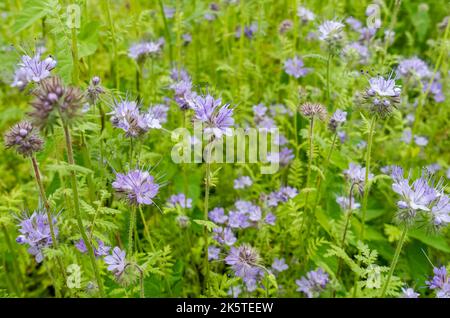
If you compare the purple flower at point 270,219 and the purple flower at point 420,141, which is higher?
the purple flower at point 420,141

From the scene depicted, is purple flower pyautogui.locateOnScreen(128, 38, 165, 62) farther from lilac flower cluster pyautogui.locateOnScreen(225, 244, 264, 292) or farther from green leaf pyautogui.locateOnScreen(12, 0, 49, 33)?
lilac flower cluster pyautogui.locateOnScreen(225, 244, 264, 292)

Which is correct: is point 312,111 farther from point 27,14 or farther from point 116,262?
point 27,14

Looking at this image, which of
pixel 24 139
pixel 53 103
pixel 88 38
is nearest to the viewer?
pixel 53 103

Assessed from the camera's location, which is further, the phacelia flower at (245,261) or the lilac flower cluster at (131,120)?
the phacelia flower at (245,261)

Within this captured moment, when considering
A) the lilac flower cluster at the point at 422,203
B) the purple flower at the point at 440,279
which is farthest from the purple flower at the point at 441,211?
the purple flower at the point at 440,279

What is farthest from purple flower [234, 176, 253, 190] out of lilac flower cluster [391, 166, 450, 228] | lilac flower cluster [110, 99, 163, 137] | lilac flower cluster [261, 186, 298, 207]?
lilac flower cluster [391, 166, 450, 228]

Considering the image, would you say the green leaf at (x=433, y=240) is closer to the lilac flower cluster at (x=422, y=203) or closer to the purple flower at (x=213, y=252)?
the lilac flower cluster at (x=422, y=203)

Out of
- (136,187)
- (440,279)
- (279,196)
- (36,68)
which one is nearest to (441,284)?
(440,279)
